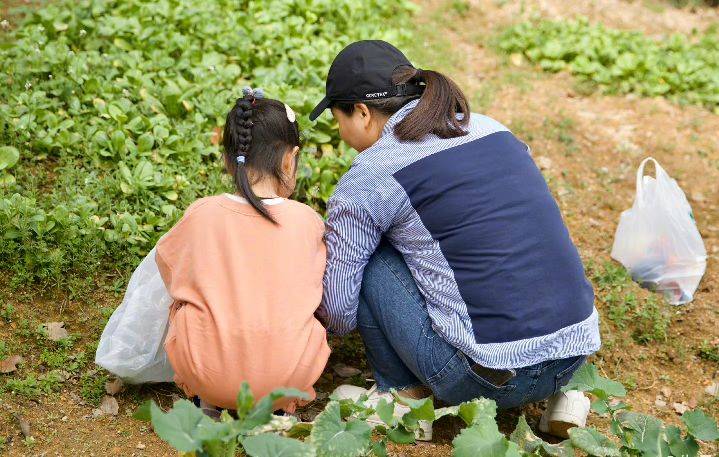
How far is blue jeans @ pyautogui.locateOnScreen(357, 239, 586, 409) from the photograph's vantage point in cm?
247

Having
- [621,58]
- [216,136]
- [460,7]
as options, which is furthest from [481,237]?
[460,7]

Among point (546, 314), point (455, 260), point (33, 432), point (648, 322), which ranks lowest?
point (648, 322)

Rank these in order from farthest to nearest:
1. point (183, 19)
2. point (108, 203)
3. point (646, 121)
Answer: point (646, 121) < point (183, 19) < point (108, 203)

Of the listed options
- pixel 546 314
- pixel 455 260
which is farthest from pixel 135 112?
pixel 546 314

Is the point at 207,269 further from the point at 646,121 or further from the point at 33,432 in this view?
the point at 646,121

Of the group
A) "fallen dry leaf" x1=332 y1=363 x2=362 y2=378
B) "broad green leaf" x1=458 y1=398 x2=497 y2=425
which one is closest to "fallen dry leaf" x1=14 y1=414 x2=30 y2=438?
"fallen dry leaf" x1=332 y1=363 x2=362 y2=378

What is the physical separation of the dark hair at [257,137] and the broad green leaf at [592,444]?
45.6 inches

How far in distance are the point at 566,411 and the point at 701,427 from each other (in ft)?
1.97

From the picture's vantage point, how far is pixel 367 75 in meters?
2.60

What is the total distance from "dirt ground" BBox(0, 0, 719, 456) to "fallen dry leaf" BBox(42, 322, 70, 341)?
0.04m

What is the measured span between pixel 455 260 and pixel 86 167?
75.2 inches

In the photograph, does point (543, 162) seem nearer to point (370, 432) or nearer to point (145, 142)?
point (145, 142)

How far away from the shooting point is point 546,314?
2389 mm

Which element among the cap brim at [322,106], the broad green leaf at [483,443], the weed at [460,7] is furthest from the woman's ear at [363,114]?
the weed at [460,7]
